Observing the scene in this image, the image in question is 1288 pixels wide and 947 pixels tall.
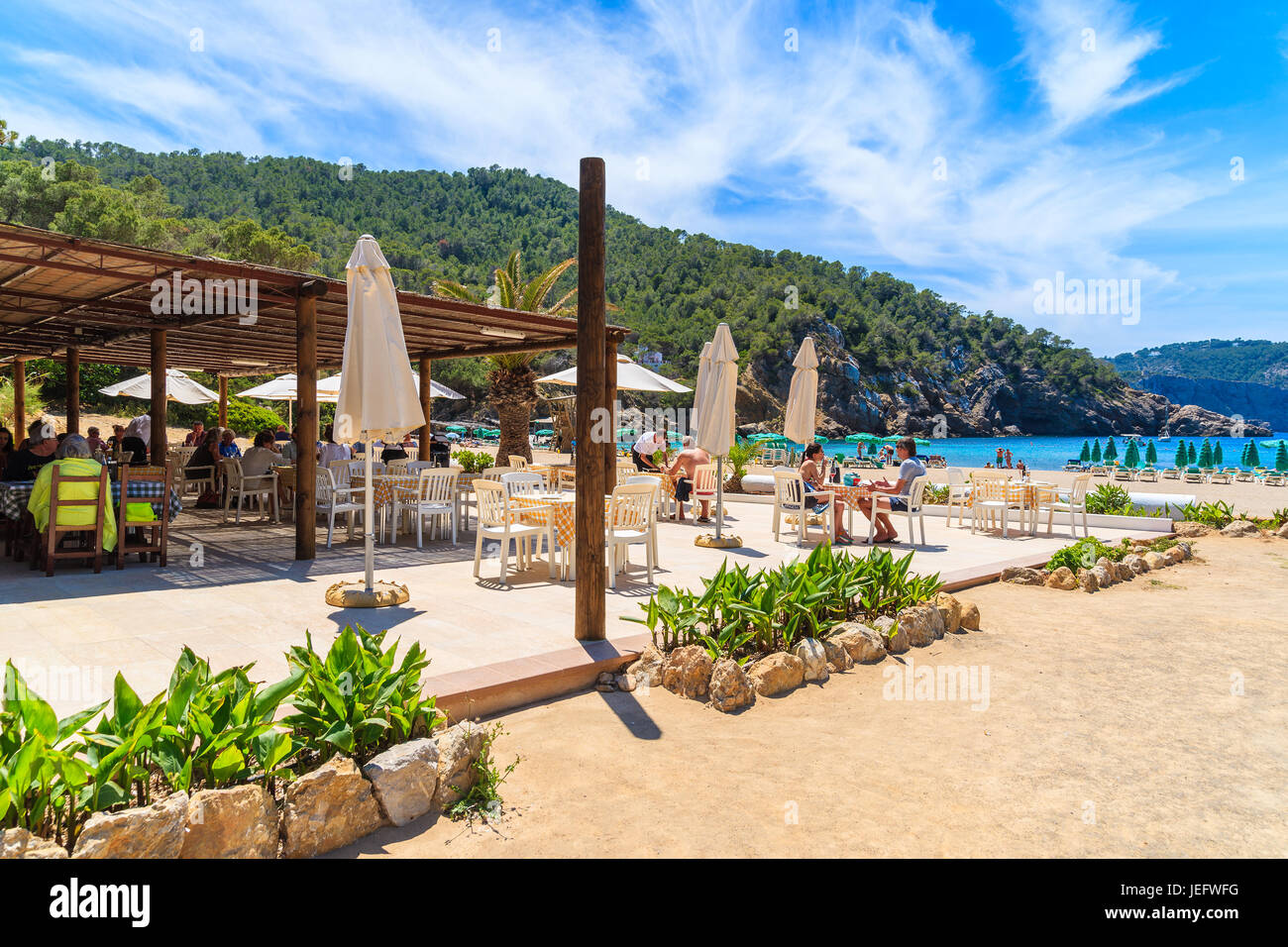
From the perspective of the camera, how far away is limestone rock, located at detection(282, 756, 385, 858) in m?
2.45

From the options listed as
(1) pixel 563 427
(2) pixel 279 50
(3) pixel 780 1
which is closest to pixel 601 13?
(3) pixel 780 1

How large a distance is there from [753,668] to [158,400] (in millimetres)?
10894

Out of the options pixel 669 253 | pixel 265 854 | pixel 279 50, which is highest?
pixel 669 253

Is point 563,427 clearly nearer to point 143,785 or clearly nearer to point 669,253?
point 143,785

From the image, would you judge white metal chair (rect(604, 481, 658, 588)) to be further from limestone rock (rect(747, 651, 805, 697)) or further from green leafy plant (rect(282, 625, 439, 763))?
green leafy plant (rect(282, 625, 439, 763))

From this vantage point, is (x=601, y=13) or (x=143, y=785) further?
(x=601, y=13)

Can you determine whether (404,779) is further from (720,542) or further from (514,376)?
(514,376)

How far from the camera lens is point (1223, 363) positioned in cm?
13925

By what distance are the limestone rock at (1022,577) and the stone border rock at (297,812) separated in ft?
19.8

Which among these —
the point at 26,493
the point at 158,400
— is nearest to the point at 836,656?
the point at 26,493
